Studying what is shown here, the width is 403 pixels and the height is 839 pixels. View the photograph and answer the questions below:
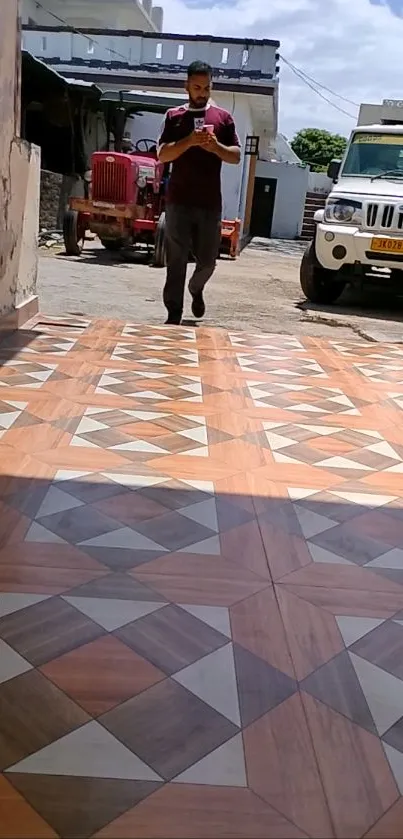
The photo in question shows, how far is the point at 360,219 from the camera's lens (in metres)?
6.81

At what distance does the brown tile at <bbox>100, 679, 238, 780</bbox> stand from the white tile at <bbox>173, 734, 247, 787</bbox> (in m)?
0.01

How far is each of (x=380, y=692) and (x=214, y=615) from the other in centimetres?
33

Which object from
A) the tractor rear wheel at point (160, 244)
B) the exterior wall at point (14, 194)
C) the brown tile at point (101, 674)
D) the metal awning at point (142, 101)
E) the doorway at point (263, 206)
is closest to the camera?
the brown tile at point (101, 674)

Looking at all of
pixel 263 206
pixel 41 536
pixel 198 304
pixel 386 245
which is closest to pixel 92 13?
pixel 263 206

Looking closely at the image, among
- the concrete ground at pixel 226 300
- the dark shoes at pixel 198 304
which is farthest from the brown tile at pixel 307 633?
the concrete ground at pixel 226 300

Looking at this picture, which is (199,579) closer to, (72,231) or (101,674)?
(101,674)

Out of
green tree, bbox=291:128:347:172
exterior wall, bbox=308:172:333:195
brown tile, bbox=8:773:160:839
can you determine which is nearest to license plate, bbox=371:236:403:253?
brown tile, bbox=8:773:160:839

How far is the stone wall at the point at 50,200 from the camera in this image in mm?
10844

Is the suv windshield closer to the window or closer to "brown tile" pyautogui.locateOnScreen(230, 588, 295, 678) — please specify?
"brown tile" pyautogui.locateOnScreen(230, 588, 295, 678)

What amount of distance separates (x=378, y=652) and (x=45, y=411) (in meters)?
1.48

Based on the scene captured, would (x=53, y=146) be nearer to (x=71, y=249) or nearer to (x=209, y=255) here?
(x=71, y=249)

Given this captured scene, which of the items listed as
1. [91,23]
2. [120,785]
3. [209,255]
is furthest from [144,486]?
[91,23]

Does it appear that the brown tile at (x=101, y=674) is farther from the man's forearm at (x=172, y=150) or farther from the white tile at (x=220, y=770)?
the man's forearm at (x=172, y=150)

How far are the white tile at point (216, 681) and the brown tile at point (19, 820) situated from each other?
1.06 feet
